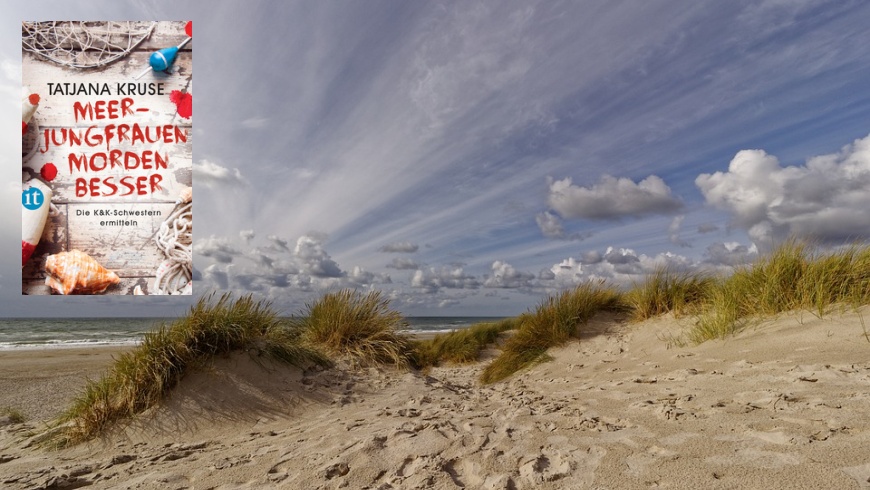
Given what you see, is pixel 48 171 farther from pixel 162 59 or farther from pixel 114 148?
pixel 162 59

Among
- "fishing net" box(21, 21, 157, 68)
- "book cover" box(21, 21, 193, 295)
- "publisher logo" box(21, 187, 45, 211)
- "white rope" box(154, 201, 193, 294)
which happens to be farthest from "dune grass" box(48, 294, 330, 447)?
"fishing net" box(21, 21, 157, 68)

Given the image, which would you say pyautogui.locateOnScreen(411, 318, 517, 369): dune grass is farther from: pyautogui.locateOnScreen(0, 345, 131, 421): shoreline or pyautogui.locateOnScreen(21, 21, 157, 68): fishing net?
pyautogui.locateOnScreen(21, 21, 157, 68): fishing net

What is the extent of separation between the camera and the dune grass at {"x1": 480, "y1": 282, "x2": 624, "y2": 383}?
7.93 metres

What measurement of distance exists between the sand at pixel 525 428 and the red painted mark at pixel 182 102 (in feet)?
13.1

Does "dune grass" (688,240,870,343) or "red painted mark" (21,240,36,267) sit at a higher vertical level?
"red painted mark" (21,240,36,267)

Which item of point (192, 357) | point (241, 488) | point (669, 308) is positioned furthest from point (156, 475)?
point (669, 308)

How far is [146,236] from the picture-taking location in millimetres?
7047

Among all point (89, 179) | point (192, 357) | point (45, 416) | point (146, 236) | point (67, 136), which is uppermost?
point (67, 136)

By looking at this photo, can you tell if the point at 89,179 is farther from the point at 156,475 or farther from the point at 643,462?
the point at 643,462

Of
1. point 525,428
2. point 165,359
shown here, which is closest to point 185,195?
point 165,359

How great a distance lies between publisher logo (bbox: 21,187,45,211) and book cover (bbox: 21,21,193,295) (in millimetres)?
15

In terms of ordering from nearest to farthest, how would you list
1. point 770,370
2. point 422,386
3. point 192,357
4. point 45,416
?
point 770,370 < point 192,357 < point 422,386 < point 45,416

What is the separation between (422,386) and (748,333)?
401 cm

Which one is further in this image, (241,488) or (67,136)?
(67,136)
